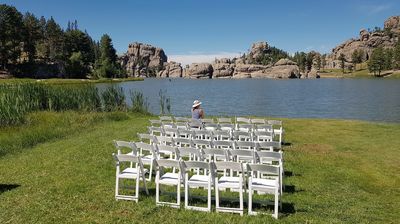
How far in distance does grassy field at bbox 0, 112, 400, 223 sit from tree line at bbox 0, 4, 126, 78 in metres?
79.0

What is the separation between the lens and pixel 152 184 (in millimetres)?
9461

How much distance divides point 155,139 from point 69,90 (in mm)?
16605

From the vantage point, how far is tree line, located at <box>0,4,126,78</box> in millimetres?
87438

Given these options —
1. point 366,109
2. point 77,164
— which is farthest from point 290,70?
point 77,164

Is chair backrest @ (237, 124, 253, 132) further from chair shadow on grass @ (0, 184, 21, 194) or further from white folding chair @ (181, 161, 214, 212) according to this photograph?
chair shadow on grass @ (0, 184, 21, 194)

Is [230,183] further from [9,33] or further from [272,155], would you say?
[9,33]

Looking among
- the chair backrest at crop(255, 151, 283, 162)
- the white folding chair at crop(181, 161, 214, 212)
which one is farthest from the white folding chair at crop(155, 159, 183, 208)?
the chair backrest at crop(255, 151, 283, 162)

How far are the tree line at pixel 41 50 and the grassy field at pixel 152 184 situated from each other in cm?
7901

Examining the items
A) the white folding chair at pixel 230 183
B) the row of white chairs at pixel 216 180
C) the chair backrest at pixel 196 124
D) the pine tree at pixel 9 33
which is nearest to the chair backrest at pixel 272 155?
the row of white chairs at pixel 216 180

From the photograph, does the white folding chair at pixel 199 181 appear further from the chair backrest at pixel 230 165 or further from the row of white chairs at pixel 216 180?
the chair backrest at pixel 230 165

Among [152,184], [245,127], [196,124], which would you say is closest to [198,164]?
[152,184]

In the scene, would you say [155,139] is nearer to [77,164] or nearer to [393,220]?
[77,164]

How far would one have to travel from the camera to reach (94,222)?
6957 mm

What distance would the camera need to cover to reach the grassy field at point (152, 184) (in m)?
7.26
